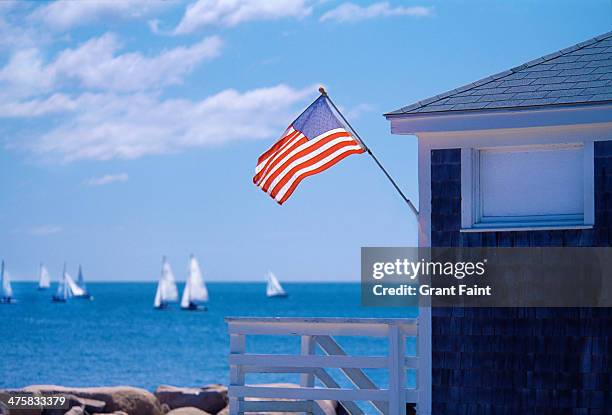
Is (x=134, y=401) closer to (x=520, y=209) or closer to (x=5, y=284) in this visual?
(x=520, y=209)

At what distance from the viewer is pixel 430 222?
1411 centimetres

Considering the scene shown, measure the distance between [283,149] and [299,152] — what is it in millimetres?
232

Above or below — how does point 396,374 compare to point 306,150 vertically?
below

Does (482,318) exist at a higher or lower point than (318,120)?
lower

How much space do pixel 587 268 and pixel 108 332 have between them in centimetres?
8069

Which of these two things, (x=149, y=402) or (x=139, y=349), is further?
(x=139, y=349)

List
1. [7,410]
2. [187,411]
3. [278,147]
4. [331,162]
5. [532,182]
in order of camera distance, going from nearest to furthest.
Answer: [532,182] < [331,162] < [278,147] < [7,410] < [187,411]

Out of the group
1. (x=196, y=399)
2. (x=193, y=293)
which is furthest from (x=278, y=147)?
(x=193, y=293)

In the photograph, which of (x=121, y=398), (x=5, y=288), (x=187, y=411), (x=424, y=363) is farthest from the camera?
(x=5, y=288)

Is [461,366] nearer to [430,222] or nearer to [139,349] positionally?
[430,222]

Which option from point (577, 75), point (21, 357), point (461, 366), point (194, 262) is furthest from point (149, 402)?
point (194, 262)

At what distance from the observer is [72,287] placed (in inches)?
5768

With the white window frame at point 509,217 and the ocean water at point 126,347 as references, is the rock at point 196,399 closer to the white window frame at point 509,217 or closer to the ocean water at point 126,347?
the white window frame at point 509,217

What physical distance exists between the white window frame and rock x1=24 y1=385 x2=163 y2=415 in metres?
10.9
